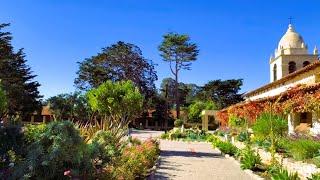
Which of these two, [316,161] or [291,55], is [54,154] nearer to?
[316,161]

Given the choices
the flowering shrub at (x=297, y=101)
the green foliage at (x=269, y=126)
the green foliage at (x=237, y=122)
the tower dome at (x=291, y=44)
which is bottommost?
the green foliage at (x=269, y=126)

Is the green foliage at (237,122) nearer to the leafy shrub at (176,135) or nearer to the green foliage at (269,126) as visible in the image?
the leafy shrub at (176,135)

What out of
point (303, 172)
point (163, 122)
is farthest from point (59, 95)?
point (303, 172)

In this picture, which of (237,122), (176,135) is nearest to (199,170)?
(237,122)

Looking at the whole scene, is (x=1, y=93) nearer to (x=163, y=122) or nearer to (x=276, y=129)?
(x=276, y=129)

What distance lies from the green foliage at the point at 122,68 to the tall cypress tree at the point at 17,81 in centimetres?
1039

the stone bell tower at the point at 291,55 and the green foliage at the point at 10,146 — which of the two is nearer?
the green foliage at the point at 10,146

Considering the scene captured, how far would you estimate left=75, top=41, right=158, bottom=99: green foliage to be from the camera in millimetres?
63469

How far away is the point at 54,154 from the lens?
648 cm

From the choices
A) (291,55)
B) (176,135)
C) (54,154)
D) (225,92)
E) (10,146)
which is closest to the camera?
(54,154)

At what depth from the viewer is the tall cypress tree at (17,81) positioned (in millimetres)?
49375

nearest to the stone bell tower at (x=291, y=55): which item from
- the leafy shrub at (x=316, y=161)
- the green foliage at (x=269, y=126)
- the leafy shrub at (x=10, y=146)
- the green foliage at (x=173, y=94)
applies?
the green foliage at (x=173, y=94)

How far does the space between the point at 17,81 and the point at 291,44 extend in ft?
98.6

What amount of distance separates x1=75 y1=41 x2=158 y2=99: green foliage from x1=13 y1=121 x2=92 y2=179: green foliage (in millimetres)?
55853
